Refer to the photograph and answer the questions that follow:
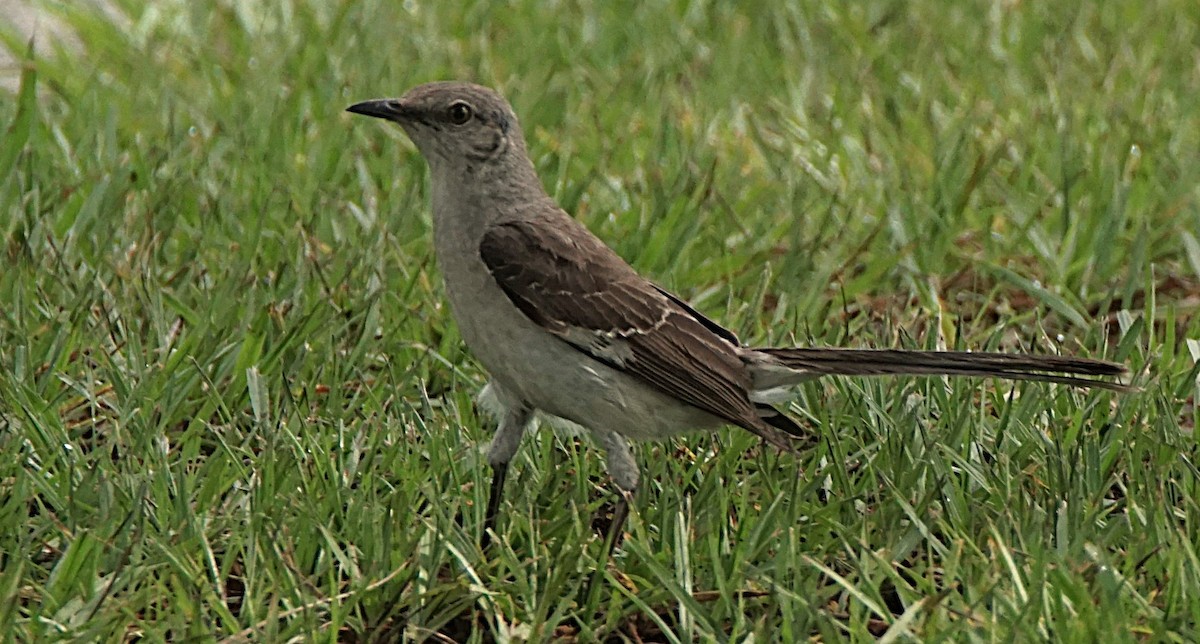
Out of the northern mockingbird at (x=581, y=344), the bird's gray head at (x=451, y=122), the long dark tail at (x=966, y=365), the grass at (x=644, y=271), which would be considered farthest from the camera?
the bird's gray head at (x=451, y=122)

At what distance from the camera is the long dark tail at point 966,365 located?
425 centimetres

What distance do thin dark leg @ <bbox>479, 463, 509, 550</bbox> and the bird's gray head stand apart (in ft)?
2.75

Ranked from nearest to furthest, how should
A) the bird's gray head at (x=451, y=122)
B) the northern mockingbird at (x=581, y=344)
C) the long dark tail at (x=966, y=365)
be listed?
the long dark tail at (x=966, y=365), the northern mockingbird at (x=581, y=344), the bird's gray head at (x=451, y=122)

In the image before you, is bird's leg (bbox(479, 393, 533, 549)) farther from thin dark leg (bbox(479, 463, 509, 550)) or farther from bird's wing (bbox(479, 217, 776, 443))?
bird's wing (bbox(479, 217, 776, 443))

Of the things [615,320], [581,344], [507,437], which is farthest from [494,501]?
[615,320]

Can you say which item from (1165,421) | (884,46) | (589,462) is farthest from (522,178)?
(884,46)

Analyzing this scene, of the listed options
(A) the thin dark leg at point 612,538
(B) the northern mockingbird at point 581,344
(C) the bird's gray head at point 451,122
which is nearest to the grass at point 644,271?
(A) the thin dark leg at point 612,538

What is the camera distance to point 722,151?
23.3ft

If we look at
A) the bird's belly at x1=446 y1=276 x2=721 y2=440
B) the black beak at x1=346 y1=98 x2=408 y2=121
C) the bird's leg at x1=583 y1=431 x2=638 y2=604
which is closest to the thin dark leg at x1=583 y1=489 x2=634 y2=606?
the bird's leg at x1=583 y1=431 x2=638 y2=604

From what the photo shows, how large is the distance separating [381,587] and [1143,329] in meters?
2.68

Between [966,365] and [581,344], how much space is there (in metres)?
0.95

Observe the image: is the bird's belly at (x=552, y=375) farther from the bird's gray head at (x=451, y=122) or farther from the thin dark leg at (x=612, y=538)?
the bird's gray head at (x=451, y=122)

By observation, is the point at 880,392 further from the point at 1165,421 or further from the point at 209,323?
the point at 209,323

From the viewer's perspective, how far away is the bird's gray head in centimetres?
473
